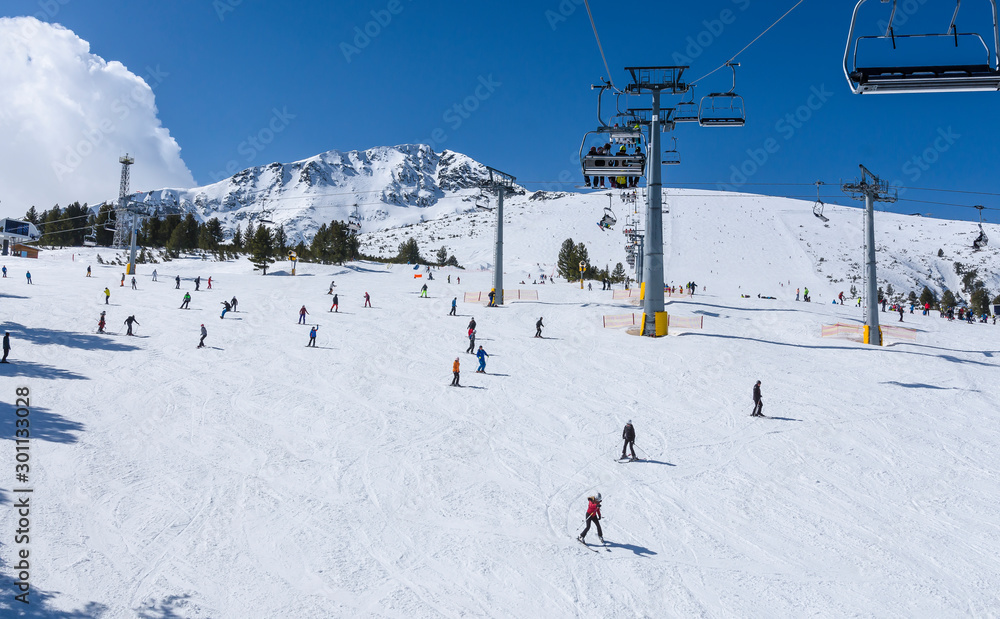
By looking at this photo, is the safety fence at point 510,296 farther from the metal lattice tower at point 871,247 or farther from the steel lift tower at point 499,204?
the metal lattice tower at point 871,247

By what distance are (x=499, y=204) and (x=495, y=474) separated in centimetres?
2759

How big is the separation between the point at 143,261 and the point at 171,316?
37923mm

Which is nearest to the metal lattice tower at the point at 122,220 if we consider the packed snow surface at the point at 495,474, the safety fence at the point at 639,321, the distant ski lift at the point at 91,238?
the distant ski lift at the point at 91,238

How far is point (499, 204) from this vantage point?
38.4 m

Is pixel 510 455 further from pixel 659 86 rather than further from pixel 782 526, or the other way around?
pixel 659 86

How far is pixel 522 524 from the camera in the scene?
10.9 meters

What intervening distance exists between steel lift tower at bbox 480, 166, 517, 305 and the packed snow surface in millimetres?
9344

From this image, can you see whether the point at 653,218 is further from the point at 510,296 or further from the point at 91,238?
the point at 91,238

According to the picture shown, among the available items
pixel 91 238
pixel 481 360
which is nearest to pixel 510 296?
pixel 481 360

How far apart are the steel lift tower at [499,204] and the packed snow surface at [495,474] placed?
934 cm

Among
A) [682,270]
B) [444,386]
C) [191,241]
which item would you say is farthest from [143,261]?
[682,270]

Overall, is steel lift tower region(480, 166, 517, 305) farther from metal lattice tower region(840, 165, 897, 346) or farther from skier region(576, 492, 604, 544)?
skier region(576, 492, 604, 544)

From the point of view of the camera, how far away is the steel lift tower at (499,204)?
37.8m

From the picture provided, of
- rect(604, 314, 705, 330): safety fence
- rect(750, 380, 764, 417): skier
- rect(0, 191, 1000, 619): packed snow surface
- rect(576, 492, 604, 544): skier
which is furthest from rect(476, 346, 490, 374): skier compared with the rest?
rect(576, 492, 604, 544): skier
